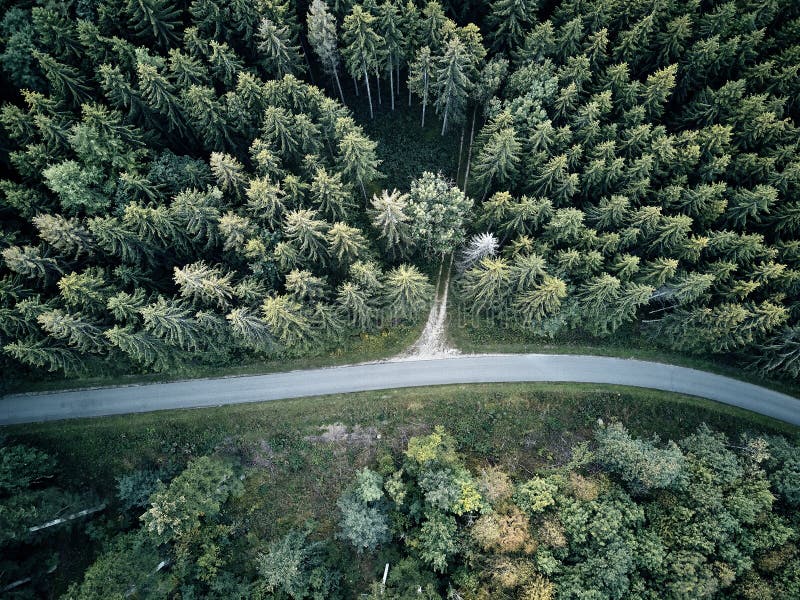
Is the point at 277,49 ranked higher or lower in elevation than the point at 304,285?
higher

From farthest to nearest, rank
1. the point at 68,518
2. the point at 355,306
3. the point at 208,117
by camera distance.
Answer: the point at 208,117
the point at 68,518
the point at 355,306

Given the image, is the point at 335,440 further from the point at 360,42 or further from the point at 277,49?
the point at 360,42

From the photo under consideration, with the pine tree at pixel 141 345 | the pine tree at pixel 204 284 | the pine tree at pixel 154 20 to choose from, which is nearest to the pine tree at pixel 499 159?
the pine tree at pixel 204 284

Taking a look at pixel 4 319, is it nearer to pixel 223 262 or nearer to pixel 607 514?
pixel 223 262

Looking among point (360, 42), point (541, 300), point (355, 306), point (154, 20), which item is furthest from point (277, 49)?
point (541, 300)

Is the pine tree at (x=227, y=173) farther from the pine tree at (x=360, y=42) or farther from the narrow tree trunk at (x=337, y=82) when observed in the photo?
the pine tree at (x=360, y=42)

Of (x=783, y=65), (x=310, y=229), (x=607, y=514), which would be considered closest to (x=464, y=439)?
(x=607, y=514)
